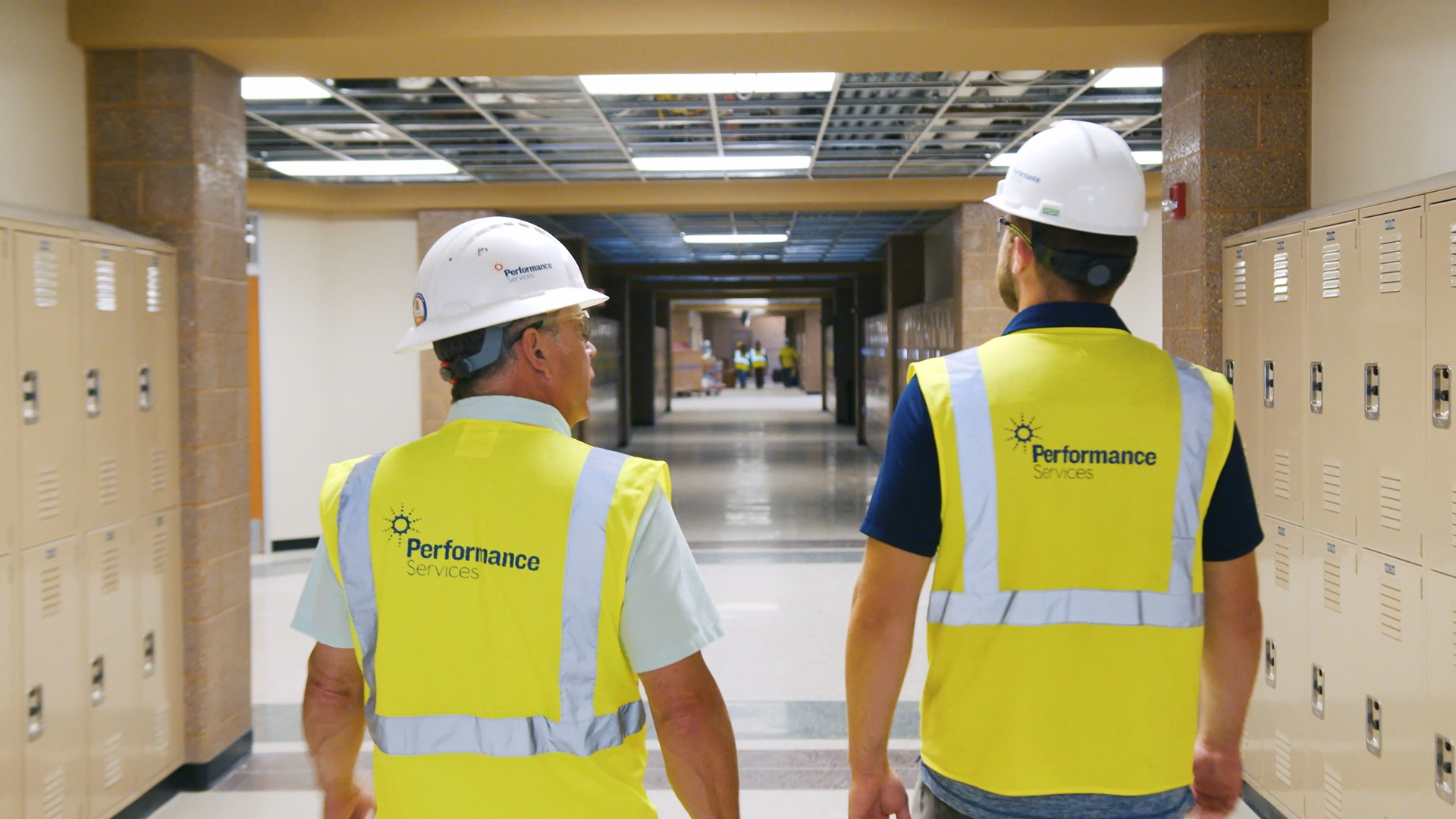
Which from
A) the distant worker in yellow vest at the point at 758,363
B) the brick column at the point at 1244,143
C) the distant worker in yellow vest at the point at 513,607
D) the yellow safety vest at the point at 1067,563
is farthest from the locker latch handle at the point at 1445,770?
the distant worker in yellow vest at the point at 758,363

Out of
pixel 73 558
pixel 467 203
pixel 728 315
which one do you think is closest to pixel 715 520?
pixel 467 203

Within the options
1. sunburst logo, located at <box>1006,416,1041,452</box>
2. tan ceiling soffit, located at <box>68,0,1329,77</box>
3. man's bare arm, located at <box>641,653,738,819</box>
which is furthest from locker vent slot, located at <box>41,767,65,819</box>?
sunburst logo, located at <box>1006,416,1041,452</box>

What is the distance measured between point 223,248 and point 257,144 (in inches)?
132

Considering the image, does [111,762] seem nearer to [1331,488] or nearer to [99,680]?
[99,680]

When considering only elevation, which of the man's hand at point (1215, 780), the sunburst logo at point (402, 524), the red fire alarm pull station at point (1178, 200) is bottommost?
the man's hand at point (1215, 780)

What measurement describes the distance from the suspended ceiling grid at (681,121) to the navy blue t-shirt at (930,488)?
4096 millimetres

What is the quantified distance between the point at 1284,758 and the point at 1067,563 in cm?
238

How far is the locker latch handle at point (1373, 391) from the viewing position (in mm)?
2848

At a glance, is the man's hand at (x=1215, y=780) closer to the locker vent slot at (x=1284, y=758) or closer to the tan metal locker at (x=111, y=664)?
the locker vent slot at (x=1284, y=758)

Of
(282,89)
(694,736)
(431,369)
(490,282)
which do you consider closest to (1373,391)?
(694,736)

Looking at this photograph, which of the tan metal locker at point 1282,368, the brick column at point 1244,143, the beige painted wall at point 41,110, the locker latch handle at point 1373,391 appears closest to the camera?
the locker latch handle at point 1373,391

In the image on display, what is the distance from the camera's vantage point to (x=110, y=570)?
3447 millimetres

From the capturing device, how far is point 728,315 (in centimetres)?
4238

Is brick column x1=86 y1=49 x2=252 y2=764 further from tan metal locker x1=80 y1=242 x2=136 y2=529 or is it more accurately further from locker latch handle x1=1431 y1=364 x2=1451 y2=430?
locker latch handle x1=1431 y1=364 x2=1451 y2=430
